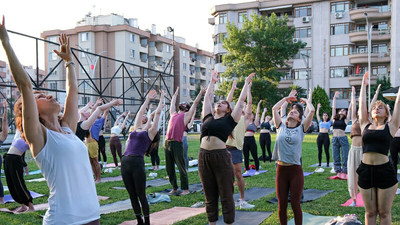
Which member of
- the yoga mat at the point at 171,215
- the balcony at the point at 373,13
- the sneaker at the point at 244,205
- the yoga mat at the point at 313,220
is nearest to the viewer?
the yoga mat at the point at 313,220

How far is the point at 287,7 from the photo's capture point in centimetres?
5406

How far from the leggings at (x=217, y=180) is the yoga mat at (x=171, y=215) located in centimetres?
133

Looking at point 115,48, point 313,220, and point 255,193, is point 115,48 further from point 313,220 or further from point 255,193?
point 313,220

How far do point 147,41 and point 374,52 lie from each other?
34058 mm

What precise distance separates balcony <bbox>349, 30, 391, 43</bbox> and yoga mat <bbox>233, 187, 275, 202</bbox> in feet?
146

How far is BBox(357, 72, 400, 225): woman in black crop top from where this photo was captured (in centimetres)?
526

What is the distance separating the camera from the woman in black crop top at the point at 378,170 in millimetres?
5262

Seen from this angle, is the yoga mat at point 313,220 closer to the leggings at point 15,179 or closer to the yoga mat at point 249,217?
the yoga mat at point 249,217

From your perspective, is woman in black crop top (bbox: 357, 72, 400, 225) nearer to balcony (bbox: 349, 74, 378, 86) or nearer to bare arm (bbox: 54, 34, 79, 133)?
bare arm (bbox: 54, 34, 79, 133)

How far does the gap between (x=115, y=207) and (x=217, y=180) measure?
129 inches

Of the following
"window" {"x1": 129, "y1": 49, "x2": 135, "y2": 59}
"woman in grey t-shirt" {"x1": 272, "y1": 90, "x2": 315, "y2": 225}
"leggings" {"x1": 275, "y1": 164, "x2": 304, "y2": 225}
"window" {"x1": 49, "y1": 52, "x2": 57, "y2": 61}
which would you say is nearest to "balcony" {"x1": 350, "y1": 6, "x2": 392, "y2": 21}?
"window" {"x1": 129, "y1": 49, "x2": 135, "y2": 59}

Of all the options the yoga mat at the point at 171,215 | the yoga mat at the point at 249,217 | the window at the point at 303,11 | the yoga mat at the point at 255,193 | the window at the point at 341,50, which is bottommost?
the yoga mat at the point at 255,193

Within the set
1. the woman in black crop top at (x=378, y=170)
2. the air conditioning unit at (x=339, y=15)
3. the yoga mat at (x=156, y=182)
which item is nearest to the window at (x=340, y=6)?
the air conditioning unit at (x=339, y=15)

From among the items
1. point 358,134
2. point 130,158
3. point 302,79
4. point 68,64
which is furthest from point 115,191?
point 302,79
